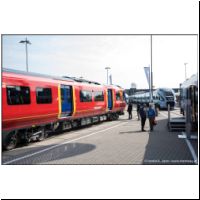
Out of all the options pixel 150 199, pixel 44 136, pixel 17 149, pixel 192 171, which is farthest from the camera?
pixel 44 136

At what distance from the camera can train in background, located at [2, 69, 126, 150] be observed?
11.6 meters

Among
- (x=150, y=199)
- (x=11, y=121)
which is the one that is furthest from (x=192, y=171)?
(x=11, y=121)

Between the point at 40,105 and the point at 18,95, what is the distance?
1749mm

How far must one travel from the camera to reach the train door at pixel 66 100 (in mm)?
16016

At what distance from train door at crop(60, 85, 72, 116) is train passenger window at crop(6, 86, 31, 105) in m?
3.43

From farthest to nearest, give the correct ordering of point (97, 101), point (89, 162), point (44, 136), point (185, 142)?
point (97, 101) < point (44, 136) < point (185, 142) < point (89, 162)

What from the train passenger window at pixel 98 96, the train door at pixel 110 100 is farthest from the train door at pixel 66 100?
the train door at pixel 110 100

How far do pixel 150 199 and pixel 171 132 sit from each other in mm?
10391

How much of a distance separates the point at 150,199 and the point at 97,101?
51.9 feet

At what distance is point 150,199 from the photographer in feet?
20.3

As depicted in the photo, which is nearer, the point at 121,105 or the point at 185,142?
the point at 185,142

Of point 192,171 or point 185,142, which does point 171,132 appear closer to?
point 185,142

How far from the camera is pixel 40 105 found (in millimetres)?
13602

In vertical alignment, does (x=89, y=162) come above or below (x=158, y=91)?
Result: below
